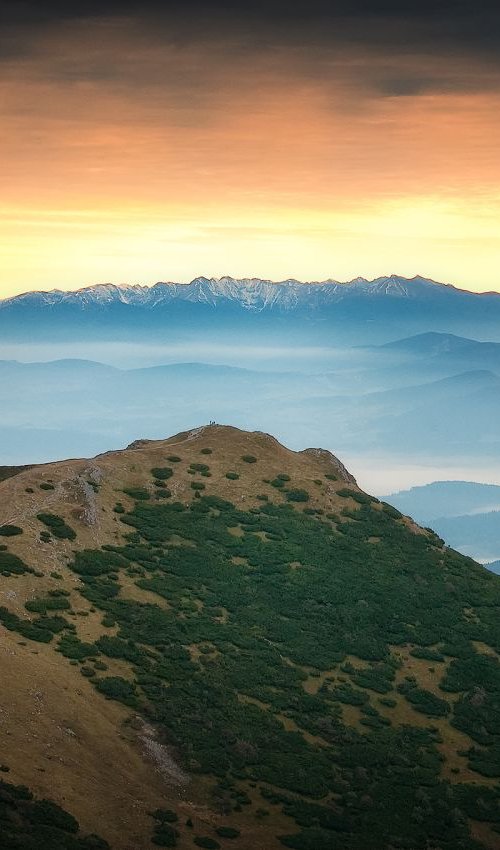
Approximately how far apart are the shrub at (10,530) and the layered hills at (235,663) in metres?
0.14

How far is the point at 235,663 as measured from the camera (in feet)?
226

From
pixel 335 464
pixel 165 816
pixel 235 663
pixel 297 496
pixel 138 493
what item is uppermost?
pixel 335 464

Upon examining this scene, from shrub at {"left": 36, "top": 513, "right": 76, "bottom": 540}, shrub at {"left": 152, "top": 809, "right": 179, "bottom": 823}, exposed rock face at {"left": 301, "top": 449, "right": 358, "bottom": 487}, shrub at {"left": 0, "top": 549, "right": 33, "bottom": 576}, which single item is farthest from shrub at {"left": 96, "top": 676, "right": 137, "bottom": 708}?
exposed rock face at {"left": 301, "top": 449, "right": 358, "bottom": 487}

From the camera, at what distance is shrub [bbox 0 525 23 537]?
73.5 m

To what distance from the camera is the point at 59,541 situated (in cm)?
7544

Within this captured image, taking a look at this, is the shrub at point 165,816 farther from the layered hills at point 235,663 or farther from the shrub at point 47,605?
the shrub at point 47,605

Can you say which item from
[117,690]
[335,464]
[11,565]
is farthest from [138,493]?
[117,690]

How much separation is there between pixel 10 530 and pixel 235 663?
732 inches

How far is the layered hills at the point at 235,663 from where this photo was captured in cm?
5212

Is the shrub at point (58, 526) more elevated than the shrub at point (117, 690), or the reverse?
the shrub at point (58, 526)

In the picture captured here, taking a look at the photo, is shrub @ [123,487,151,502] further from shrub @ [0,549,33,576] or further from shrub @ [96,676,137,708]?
A: shrub @ [96,676,137,708]

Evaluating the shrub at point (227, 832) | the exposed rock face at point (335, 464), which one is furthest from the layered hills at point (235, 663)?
the exposed rock face at point (335, 464)

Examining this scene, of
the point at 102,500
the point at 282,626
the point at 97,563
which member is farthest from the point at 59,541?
the point at 282,626

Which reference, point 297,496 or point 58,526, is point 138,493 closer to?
point 58,526
